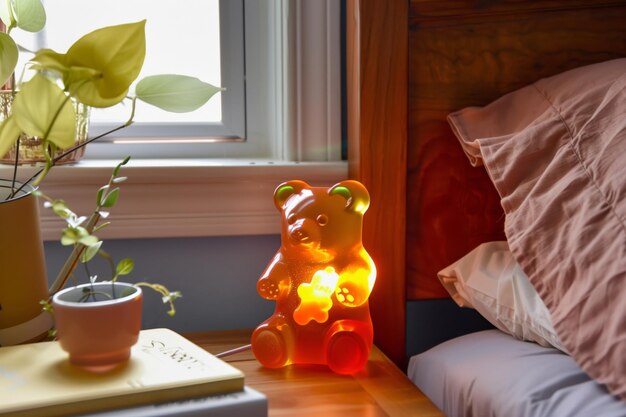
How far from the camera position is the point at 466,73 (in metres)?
1.05

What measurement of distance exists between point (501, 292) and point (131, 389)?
1.51 ft

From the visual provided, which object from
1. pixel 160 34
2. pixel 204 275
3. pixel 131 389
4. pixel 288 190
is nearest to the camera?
pixel 131 389

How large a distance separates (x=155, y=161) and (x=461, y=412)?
2.05ft

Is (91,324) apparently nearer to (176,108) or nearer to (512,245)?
(176,108)

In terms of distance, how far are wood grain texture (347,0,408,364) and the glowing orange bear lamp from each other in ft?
0.54

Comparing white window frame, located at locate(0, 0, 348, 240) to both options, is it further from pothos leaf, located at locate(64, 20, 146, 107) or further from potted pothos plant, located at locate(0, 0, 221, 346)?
pothos leaf, located at locate(64, 20, 146, 107)

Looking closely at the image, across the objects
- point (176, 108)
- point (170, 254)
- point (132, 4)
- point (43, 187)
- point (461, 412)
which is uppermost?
point (132, 4)

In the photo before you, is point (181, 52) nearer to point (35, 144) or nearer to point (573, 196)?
point (35, 144)

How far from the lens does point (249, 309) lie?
1.17 meters

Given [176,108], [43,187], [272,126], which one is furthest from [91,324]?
[272,126]

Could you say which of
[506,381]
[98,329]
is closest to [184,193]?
[98,329]

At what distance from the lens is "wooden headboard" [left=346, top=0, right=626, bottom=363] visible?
103 centimetres

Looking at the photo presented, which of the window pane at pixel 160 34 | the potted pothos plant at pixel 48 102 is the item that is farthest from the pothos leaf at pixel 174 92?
the window pane at pixel 160 34

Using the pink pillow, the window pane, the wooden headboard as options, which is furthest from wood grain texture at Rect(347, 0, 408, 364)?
the window pane
